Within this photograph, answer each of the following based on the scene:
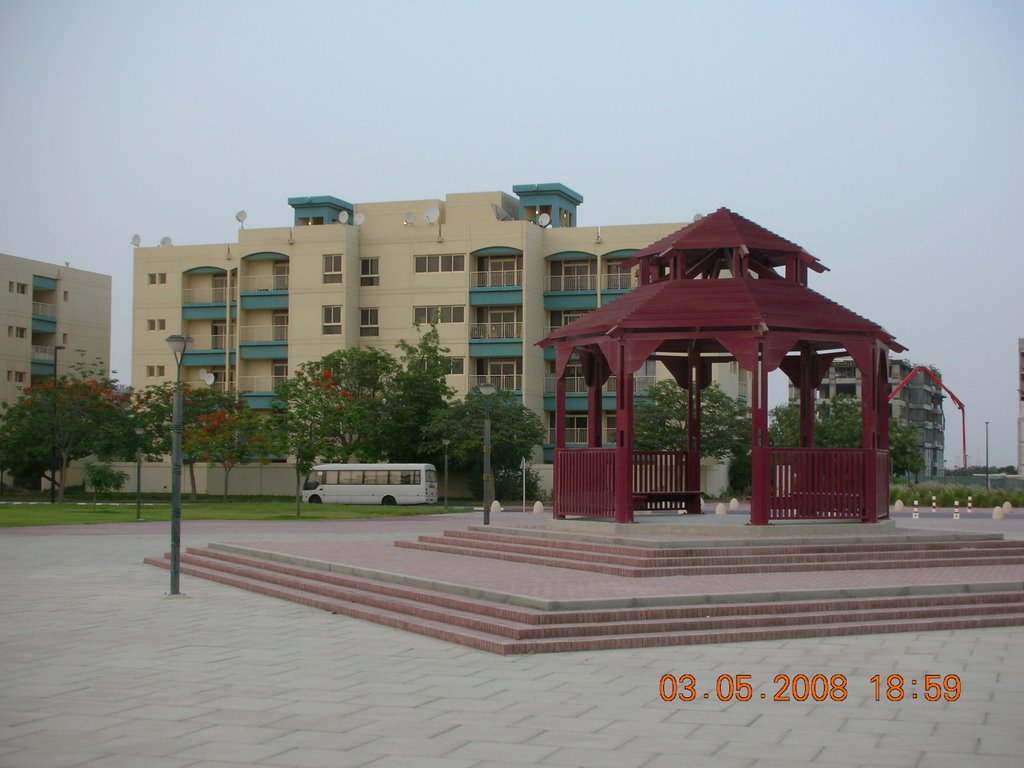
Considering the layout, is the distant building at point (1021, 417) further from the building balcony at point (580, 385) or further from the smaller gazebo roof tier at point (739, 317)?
the smaller gazebo roof tier at point (739, 317)

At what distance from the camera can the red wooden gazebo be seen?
64.8ft

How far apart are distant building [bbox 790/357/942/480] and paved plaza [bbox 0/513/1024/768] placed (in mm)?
106800

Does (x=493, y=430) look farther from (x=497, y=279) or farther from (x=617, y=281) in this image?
(x=617, y=281)

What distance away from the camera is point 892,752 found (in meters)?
8.30

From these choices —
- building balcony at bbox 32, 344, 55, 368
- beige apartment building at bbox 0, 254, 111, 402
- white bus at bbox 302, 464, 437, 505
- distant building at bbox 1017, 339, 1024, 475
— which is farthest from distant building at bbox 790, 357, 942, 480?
building balcony at bbox 32, 344, 55, 368

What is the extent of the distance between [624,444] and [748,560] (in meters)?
3.03

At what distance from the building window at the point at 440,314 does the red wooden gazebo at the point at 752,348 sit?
44.1 metres

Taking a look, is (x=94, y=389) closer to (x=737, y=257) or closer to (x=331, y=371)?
(x=331, y=371)

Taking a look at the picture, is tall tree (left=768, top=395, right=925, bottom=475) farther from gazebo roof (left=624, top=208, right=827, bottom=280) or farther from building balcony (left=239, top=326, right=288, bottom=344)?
gazebo roof (left=624, top=208, right=827, bottom=280)

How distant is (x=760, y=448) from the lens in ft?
64.0

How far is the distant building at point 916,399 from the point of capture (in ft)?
400

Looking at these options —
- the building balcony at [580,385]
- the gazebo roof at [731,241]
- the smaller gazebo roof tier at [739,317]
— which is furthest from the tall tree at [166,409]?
the smaller gazebo roof tier at [739,317]

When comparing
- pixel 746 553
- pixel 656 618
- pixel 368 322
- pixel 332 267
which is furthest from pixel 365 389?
pixel 656 618

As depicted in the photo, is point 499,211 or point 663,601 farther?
point 499,211
